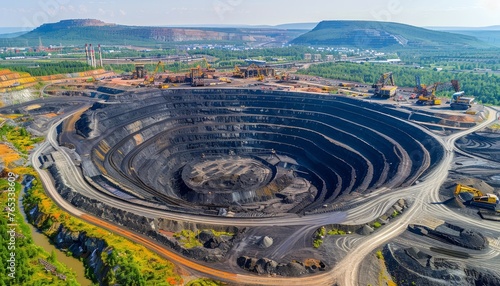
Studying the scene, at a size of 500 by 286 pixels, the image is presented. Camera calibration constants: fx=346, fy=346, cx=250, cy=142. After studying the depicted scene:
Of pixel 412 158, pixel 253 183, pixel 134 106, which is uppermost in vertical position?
pixel 134 106

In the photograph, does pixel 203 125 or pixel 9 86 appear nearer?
pixel 203 125

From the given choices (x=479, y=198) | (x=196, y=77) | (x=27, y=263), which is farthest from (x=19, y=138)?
(x=479, y=198)

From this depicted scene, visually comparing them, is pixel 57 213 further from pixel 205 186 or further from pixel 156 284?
pixel 205 186

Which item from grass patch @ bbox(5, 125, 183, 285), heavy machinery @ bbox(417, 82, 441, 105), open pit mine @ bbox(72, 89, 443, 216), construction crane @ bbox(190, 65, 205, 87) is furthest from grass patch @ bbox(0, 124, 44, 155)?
heavy machinery @ bbox(417, 82, 441, 105)

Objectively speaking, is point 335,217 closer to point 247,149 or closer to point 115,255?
point 115,255

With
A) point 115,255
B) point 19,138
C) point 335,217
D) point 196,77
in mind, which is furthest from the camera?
point 196,77

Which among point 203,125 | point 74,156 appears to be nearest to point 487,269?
point 74,156

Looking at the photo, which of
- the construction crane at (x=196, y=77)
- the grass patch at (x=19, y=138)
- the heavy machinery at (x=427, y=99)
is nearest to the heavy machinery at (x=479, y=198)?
the heavy machinery at (x=427, y=99)

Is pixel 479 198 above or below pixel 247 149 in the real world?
above
